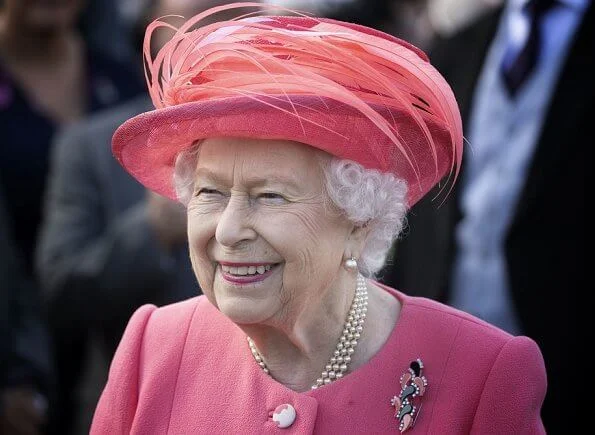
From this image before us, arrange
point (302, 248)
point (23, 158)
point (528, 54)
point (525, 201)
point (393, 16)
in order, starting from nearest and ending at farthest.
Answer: point (302, 248) < point (525, 201) < point (528, 54) < point (23, 158) < point (393, 16)

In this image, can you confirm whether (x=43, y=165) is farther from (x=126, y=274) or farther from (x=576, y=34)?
(x=576, y=34)

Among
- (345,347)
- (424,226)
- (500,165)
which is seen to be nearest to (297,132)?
(345,347)

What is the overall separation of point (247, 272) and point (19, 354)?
96.2 inches

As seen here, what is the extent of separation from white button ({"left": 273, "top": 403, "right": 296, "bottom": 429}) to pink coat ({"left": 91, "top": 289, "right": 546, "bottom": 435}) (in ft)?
0.05

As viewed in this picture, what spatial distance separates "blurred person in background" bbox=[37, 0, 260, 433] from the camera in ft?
15.7

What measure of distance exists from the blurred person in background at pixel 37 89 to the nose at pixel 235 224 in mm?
2834

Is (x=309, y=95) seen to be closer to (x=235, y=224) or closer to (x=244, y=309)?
(x=235, y=224)

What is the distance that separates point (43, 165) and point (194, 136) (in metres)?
3.04

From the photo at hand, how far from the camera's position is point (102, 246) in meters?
4.96

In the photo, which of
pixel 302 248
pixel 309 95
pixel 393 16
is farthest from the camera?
pixel 393 16

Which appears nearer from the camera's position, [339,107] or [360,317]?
[339,107]

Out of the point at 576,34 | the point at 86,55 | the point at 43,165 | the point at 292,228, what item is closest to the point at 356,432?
the point at 292,228

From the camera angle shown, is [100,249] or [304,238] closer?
[304,238]

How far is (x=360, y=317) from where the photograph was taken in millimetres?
3158
